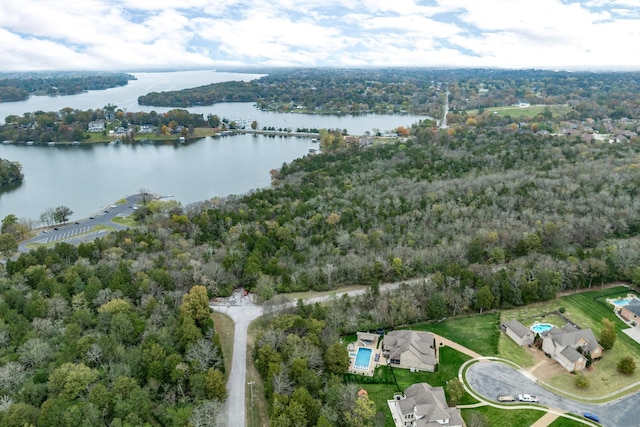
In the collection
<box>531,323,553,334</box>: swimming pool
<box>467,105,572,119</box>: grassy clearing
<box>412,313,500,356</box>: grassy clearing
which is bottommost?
<box>412,313,500,356</box>: grassy clearing

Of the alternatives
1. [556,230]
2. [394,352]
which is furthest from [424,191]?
[394,352]

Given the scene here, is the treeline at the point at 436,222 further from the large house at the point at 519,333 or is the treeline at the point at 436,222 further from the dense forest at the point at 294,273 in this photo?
the large house at the point at 519,333

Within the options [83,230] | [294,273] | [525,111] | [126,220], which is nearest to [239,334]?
[294,273]

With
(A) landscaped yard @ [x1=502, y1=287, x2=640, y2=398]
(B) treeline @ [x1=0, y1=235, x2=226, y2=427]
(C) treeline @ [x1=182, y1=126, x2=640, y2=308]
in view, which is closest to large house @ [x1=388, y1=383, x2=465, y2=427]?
(A) landscaped yard @ [x1=502, y1=287, x2=640, y2=398]

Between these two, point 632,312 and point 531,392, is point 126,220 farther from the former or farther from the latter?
point 632,312

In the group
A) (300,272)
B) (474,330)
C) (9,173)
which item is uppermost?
(9,173)

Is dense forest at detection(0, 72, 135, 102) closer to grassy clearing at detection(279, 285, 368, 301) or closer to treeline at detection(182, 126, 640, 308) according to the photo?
treeline at detection(182, 126, 640, 308)
